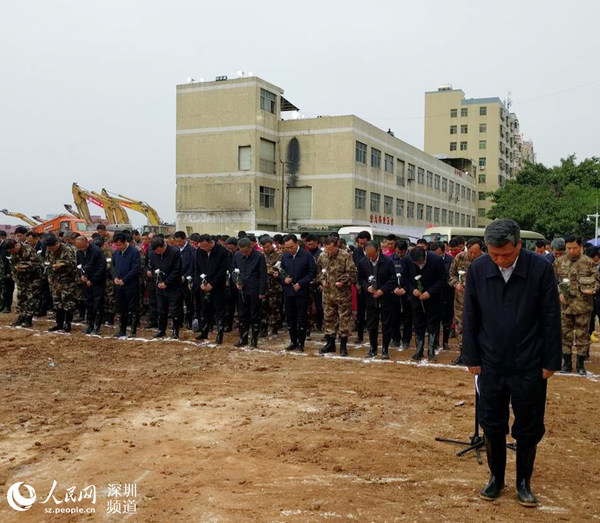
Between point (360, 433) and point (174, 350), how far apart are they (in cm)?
493

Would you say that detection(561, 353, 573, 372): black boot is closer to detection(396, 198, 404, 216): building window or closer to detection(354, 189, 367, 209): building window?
detection(354, 189, 367, 209): building window

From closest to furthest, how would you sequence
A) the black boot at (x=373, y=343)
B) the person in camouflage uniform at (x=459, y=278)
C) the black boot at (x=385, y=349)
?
the person in camouflage uniform at (x=459, y=278) → the black boot at (x=385, y=349) → the black boot at (x=373, y=343)

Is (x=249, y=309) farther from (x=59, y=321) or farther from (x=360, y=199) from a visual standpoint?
(x=360, y=199)

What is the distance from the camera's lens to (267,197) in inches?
1529

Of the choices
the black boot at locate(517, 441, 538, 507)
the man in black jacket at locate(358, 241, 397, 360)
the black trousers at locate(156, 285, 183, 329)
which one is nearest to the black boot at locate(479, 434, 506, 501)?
the black boot at locate(517, 441, 538, 507)

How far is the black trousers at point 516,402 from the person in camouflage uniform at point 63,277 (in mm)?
8761

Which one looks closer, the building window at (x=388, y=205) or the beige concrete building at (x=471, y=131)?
the building window at (x=388, y=205)

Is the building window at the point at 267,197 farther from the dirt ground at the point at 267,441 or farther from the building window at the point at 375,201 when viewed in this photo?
the dirt ground at the point at 267,441

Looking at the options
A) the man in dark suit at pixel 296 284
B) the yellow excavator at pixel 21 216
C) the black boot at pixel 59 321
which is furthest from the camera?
the yellow excavator at pixel 21 216

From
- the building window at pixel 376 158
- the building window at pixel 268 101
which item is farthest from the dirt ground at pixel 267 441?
the building window at pixel 376 158

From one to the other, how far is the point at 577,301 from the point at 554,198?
1414 inches

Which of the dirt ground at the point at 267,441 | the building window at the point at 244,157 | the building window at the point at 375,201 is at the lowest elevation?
the dirt ground at the point at 267,441

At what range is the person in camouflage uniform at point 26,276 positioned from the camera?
11250mm

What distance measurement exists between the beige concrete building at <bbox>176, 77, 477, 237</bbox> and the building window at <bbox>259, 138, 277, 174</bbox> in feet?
0.22
